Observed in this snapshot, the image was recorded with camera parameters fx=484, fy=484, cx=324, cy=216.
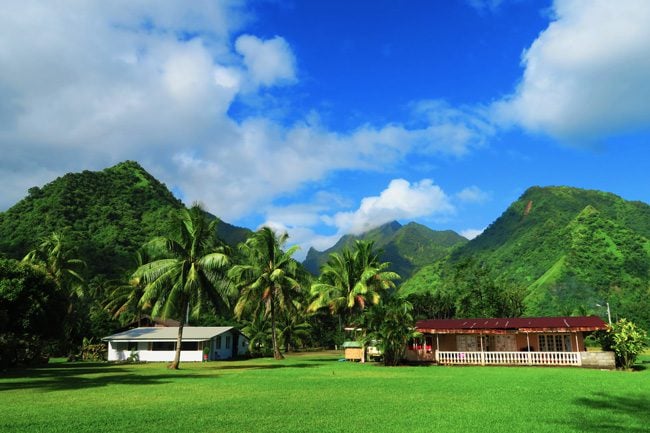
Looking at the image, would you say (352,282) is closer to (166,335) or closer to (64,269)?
(166,335)

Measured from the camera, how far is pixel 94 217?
7269 centimetres

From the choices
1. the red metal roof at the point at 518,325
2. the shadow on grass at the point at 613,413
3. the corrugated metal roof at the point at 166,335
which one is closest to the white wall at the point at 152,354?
the corrugated metal roof at the point at 166,335

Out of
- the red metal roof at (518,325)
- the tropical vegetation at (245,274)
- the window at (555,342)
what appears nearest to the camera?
the red metal roof at (518,325)

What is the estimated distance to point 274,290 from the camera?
126ft

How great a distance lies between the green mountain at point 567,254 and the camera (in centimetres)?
7938

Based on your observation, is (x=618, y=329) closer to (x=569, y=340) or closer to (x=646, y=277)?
(x=569, y=340)

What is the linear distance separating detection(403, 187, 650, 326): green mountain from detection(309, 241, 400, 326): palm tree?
26.8 m

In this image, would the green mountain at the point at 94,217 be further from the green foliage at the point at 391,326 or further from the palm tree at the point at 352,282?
the green foliage at the point at 391,326

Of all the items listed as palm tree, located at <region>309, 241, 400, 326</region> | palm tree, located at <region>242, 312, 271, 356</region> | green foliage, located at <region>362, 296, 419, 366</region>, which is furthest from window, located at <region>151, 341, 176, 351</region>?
green foliage, located at <region>362, 296, 419, 366</region>

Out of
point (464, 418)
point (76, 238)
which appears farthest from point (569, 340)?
point (76, 238)

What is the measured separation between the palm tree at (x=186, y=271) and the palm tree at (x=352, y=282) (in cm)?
1212

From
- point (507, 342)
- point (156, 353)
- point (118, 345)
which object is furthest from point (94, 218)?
point (507, 342)

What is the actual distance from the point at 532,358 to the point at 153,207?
6886 cm

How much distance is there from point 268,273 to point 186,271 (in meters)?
9.57
